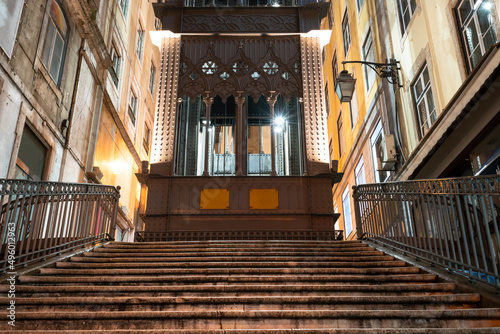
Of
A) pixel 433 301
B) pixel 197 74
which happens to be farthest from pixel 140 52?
pixel 433 301

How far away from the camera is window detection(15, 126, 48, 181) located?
31.2ft

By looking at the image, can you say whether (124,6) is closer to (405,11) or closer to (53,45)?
(53,45)

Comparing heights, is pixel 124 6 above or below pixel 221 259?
above

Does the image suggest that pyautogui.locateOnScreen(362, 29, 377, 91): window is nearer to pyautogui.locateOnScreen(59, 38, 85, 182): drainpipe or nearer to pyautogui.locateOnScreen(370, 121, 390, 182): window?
pyautogui.locateOnScreen(370, 121, 390, 182): window

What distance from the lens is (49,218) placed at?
6574mm

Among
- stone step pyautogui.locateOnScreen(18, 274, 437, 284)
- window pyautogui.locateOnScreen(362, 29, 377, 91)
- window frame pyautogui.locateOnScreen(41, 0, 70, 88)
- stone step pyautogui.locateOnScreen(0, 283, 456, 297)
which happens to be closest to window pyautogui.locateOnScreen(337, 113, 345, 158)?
window pyautogui.locateOnScreen(362, 29, 377, 91)

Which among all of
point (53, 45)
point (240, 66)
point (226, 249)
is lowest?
point (226, 249)

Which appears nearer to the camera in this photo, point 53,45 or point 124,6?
point 53,45

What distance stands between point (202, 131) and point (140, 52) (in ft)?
17.9

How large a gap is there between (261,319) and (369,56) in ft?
43.1

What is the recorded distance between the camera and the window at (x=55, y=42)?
34.9 feet

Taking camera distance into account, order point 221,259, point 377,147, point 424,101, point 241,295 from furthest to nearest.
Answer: point 377,147
point 424,101
point 221,259
point 241,295

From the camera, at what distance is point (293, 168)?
16.0 metres

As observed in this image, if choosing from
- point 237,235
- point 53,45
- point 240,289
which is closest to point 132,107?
point 53,45
